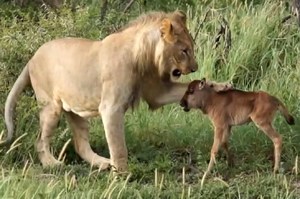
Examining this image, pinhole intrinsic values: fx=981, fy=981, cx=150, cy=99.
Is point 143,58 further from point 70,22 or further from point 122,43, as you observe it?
point 70,22

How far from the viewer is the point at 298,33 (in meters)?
11.4

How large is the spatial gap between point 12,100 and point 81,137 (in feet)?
2.18

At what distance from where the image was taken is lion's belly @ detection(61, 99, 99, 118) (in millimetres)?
7992

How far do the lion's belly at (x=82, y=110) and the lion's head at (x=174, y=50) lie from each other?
71cm

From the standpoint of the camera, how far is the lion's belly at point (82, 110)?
7.99 meters

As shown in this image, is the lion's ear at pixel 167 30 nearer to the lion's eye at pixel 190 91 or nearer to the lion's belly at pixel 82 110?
the lion's eye at pixel 190 91

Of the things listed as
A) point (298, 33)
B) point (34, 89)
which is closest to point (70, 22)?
point (34, 89)

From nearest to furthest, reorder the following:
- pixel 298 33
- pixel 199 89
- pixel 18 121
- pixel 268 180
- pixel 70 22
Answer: pixel 268 180 < pixel 199 89 < pixel 18 121 < pixel 70 22 < pixel 298 33

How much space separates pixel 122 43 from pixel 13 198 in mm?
1849

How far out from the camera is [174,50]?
7.58 m

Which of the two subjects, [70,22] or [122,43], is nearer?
[122,43]

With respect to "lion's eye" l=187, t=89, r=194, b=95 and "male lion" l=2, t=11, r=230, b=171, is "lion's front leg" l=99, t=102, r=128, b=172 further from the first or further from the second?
"lion's eye" l=187, t=89, r=194, b=95

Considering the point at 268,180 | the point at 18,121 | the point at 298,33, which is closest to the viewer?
the point at 268,180

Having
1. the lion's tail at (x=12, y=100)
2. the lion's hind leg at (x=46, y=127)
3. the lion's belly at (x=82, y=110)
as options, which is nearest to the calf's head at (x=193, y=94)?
the lion's belly at (x=82, y=110)
